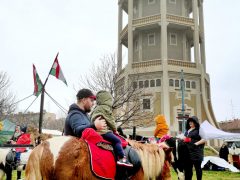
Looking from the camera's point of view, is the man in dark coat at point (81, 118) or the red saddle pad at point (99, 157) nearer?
the red saddle pad at point (99, 157)


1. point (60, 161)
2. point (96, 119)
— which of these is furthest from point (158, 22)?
point (60, 161)

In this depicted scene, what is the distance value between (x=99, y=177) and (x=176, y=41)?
3960 cm

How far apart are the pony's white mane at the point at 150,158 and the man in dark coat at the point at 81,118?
0.73 metres

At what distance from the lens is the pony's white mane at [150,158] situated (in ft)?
13.9

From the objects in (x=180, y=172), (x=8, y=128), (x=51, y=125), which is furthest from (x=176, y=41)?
(x=51, y=125)

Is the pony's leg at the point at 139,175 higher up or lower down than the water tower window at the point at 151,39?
lower down

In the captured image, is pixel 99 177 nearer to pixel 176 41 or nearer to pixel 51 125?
pixel 176 41

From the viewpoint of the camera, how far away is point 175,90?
37719 millimetres

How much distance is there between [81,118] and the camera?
409 centimetres

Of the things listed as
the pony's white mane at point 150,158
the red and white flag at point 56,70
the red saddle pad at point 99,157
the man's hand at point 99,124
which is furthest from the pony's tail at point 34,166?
the red and white flag at point 56,70

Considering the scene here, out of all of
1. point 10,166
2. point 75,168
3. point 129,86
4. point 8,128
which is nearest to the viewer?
point 75,168

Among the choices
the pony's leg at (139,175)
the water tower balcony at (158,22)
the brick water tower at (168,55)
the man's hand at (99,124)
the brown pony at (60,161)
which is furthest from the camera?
the water tower balcony at (158,22)

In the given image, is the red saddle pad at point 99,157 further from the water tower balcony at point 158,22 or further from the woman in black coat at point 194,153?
the water tower balcony at point 158,22

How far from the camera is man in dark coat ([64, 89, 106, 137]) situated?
12.7ft
